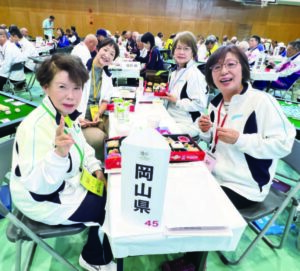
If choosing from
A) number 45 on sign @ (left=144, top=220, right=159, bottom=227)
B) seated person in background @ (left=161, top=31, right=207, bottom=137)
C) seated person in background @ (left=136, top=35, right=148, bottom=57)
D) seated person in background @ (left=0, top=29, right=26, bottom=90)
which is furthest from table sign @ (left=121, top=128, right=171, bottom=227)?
seated person in background @ (left=136, top=35, right=148, bottom=57)

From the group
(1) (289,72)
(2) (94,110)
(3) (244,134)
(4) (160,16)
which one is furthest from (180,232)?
(4) (160,16)

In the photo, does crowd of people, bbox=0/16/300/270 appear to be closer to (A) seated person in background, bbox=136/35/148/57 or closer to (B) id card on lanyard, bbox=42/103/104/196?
(B) id card on lanyard, bbox=42/103/104/196

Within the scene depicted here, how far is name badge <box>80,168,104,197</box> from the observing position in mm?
1295

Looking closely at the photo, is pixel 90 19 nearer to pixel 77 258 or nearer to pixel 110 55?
pixel 110 55

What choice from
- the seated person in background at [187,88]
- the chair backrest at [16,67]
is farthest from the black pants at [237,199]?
the chair backrest at [16,67]

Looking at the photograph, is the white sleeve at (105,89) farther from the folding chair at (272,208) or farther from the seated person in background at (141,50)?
the seated person in background at (141,50)

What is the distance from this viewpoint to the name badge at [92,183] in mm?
1295

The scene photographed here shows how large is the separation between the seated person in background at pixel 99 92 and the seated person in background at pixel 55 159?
1.03 m

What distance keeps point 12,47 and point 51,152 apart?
4.34 m

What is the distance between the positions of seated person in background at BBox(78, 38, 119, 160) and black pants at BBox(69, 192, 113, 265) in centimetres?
105

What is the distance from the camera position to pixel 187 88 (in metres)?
2.27

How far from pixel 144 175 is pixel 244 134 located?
31.9 inches

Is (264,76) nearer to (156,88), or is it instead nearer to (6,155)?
(156,88)

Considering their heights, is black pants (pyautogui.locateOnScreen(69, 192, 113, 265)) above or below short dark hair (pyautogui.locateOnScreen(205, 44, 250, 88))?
below
